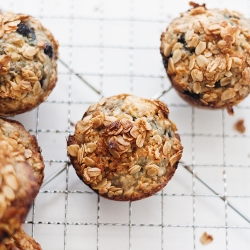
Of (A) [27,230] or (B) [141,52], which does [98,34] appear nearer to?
(B) [141,52]

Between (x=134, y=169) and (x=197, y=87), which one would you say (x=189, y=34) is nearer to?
→ (x=197, y=87)

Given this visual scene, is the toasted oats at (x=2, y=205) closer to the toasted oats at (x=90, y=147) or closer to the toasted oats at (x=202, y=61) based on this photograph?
the toasted oats at (x=90, y=147)

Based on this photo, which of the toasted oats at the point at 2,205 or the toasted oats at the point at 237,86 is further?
the toasted oats at the point at 237,86

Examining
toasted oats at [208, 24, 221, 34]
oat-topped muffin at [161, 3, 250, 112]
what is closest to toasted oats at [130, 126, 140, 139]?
oat-topped muffin at [161, 3, 250, 112]

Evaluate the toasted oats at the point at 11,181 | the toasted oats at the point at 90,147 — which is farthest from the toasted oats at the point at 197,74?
the toasted oats at the point at 11,181

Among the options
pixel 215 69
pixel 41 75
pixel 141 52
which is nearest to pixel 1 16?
Result: pixel 41 75

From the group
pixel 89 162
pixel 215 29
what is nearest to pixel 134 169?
pixel 89 162

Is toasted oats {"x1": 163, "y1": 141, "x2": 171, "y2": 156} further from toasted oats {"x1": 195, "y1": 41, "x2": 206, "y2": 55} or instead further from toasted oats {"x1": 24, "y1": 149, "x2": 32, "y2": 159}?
toasted oats {"x1": 24, "y1": 149, "x2": 32, "y2": 159}
